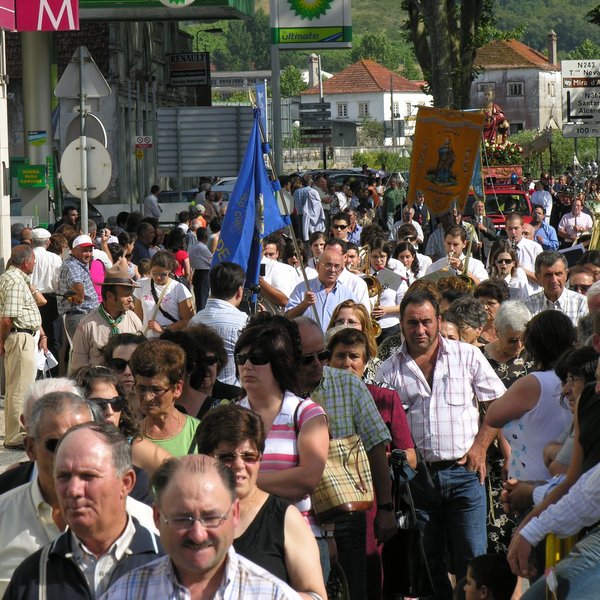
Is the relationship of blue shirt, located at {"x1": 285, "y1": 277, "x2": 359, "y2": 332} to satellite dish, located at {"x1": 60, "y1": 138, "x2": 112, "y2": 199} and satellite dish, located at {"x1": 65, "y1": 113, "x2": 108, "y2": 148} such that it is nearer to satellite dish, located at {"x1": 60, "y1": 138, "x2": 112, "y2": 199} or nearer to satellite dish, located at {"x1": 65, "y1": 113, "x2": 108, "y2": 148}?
satellite dish, located at {"x1": 60, "y1": 138, "x2": 112, "y2": 199}

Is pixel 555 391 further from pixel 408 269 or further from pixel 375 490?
pixel 408 269

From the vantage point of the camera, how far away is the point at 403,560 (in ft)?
21.6

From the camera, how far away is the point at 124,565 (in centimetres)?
408

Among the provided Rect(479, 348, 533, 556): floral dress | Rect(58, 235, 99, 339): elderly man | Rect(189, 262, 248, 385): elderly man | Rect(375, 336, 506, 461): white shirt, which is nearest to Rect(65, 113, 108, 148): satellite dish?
Rect(58, 235, 99, 339): elderly man

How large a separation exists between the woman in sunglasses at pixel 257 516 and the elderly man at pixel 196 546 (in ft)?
2.00

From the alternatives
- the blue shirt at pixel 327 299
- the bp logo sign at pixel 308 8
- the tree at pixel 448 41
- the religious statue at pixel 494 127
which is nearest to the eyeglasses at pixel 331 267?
the blue shirt at pixel 327 299

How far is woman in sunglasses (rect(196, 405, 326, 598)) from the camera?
4.46 m

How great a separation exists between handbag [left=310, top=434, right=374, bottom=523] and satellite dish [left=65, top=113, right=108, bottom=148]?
8.87m

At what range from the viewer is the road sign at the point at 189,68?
49.7 meters

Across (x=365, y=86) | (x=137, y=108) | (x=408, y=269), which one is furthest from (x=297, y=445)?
(x=365, y=86)

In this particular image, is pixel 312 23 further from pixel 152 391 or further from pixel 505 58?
pixel 505 58

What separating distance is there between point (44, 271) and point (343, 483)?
9.89 meters

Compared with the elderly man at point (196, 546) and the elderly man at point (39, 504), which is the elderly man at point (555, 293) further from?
the elderly man at point (196, 546)

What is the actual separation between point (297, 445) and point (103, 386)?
879 mm
